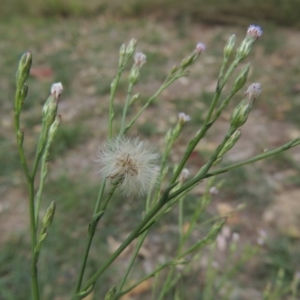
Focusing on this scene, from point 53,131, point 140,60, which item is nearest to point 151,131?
point 140,60

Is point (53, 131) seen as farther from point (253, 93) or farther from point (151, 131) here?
point (151, 131)

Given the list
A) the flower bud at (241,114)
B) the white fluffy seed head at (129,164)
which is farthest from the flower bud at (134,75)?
the flower bud at (241,114)

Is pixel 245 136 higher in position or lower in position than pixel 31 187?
lower

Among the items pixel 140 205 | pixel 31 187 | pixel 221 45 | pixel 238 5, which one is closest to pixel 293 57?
pixel 221 45

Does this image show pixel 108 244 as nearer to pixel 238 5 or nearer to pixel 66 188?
pixel 66 188

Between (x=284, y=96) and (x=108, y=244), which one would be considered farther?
(x=284, y=96)

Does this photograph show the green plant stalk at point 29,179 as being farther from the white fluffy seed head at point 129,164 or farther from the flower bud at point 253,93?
the flower bud at point 253,93
